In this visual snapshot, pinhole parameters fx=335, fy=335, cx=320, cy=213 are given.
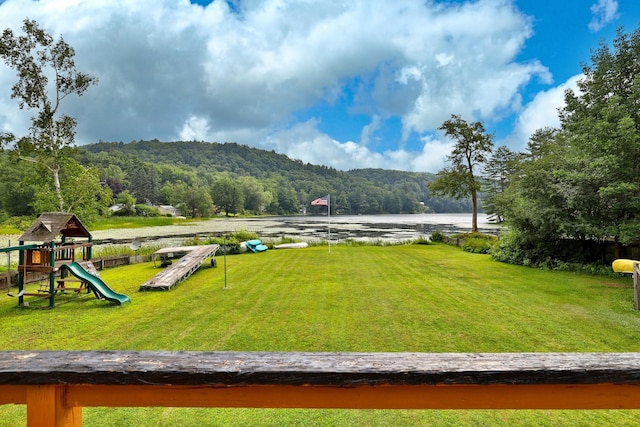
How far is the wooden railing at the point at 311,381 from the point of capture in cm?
116

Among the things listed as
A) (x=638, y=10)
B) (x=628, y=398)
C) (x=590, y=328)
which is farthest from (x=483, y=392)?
(x=638, y=10)

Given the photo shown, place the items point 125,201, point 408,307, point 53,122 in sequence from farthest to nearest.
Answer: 1. point 125,201
2. point 53,122
3. point 408,307

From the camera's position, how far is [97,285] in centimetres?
813

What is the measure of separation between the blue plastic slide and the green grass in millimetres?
298

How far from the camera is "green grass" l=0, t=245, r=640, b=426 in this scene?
11.4ft

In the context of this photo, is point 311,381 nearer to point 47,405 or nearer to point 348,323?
point 47,405

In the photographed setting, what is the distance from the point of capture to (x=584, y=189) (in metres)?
11.0

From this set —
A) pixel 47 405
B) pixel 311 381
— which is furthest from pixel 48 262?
pixel 311 381

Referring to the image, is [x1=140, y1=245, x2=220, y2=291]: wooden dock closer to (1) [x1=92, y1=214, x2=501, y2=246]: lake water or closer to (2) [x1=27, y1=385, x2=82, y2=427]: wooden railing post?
(2) [x1=27, y1=385, x2=82, y2=427]: wooden railing post

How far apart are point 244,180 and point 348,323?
295 feet

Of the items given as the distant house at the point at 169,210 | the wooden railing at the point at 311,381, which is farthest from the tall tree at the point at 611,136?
the distant house at the point at 169,210

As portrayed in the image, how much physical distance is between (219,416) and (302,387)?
2.86m

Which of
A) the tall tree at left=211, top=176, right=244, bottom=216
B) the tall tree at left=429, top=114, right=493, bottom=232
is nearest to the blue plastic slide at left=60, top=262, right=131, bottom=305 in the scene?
the tall tree at left=429, top=114, right=493, bottom=232

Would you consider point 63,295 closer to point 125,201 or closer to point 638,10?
point 638,10
